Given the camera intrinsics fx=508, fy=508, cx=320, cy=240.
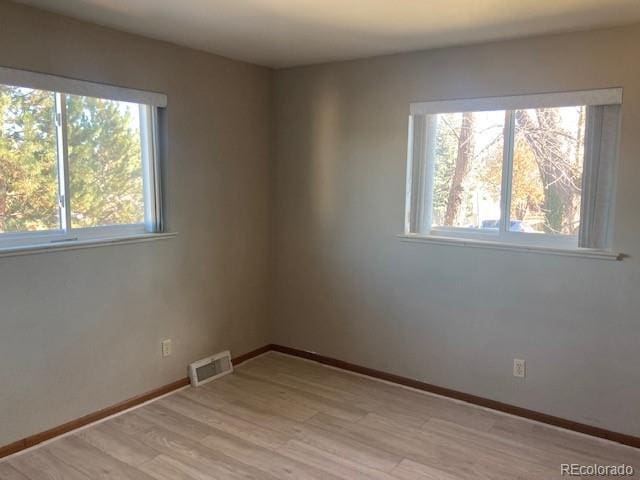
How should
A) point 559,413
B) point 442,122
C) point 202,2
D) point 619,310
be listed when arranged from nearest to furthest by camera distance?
point 202,2 → point 619,310 → point 559,413 → point 442,122

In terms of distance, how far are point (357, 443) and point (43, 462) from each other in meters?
1.61

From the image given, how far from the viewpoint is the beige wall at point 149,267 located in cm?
262

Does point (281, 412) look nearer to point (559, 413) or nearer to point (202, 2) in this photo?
point (559, 413)

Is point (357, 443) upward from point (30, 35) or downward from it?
downward

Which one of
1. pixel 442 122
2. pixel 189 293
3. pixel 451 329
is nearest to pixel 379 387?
pixel 451 329

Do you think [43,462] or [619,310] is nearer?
[43,462]

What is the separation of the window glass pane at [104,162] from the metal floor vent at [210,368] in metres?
1.08

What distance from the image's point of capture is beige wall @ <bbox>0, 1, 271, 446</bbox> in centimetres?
262

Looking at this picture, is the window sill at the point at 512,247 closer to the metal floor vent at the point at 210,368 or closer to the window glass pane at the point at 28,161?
the metal floor vent at the point at 210,368

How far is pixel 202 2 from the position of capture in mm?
2412

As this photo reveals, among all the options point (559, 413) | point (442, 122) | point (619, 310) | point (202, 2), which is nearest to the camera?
point (202, 2)

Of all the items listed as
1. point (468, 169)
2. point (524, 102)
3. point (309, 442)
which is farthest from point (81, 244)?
point (524, 102)

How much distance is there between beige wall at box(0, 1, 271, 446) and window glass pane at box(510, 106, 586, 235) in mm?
1892

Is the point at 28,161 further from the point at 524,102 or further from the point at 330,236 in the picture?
the point at 524,102
